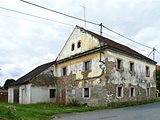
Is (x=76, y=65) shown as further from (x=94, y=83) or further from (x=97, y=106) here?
(x=97, y=106)

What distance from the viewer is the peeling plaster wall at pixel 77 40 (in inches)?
1172

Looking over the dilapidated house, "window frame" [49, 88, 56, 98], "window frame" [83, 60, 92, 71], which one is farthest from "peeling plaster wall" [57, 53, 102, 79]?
"window frame" [49, 88, 56, 98]

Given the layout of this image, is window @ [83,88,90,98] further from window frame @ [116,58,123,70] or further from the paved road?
the paved road

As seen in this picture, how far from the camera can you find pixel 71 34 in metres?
33.8

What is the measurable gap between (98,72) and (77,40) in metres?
6.07

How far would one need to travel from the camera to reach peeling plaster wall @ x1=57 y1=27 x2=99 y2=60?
29756 millimetres

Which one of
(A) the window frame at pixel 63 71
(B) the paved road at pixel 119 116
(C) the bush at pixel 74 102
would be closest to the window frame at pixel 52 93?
(A) the window frame at pixel 63 71

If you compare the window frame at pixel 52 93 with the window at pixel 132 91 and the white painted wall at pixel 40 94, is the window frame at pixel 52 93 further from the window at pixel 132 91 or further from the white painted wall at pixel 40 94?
the window at pixel 132 91

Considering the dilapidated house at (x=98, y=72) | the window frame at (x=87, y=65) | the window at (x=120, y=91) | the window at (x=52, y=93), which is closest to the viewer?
the dilapidated house at (x=98, y=72)

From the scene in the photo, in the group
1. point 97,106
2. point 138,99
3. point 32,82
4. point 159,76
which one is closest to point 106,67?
point 97,106

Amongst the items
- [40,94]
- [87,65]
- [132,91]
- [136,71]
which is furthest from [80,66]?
Result: [136,71]

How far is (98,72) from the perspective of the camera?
91.6 feet

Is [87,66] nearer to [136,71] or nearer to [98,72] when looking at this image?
[98,72]

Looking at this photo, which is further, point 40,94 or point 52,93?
point 52,93
